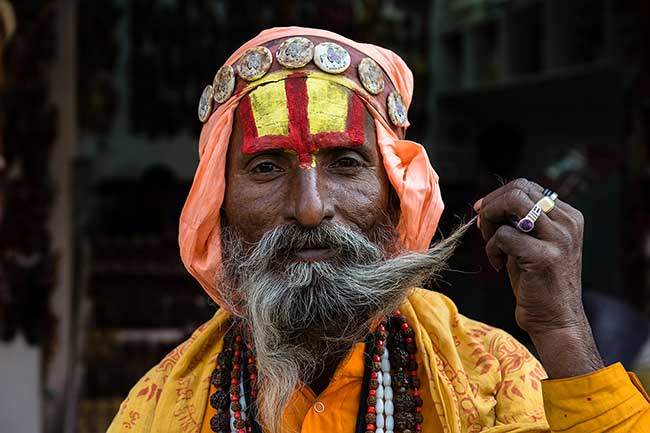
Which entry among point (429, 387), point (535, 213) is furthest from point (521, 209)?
point (429, 387)

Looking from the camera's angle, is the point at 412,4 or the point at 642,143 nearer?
the point at 642,143

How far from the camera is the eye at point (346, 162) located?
6.81 ft

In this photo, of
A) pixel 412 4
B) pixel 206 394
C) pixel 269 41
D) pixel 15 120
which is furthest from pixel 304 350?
pixel 412 4

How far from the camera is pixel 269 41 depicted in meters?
2.21

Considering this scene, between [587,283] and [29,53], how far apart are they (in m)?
4.09

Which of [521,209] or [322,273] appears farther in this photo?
[322,273]

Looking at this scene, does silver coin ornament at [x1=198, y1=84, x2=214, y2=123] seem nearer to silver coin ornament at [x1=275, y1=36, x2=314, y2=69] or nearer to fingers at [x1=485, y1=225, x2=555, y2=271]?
silver coin ornament at [x1=275, y1=36, x2=314, y2=69]

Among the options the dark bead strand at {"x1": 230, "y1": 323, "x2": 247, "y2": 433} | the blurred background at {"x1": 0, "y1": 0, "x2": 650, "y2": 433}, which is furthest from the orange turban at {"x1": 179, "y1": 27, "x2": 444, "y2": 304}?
the blurred background at {"x1": 0, "y1": 0, "x2": 650, "y2": 433}

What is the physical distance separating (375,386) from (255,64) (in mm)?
842

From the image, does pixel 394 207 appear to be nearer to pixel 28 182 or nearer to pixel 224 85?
pixel 224 85

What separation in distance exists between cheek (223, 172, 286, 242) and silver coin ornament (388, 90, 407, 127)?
348 millimetres

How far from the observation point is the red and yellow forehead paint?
6.70ft

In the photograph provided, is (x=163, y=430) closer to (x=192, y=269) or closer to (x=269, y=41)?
(x=192, y=269)

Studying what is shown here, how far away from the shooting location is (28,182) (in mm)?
4707
